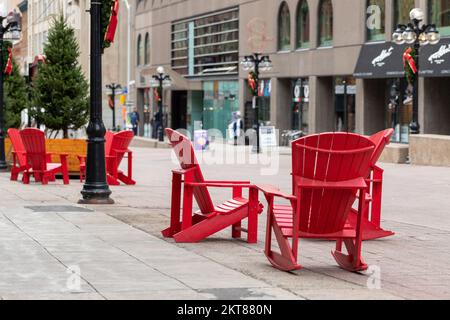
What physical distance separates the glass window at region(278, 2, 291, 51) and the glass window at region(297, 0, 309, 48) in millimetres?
1333

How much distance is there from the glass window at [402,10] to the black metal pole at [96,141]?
30.0m

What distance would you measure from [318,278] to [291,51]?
48.7m

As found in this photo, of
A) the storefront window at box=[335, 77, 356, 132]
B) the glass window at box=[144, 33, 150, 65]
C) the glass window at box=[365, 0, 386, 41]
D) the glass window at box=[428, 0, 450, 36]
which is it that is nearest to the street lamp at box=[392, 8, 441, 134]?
the glass window at box=[428, 0, 450, 36]

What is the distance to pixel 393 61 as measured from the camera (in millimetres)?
47156

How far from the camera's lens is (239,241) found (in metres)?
13.0

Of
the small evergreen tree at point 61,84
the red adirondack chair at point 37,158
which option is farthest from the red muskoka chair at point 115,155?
the small evergreen tree at point 61,84

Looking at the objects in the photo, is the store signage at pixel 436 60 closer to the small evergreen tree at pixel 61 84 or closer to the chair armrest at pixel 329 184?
the small evergreen tree at pixel 61 84

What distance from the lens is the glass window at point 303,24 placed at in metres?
56.5

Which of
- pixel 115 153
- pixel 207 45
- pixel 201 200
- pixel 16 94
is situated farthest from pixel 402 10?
pixel 201 200

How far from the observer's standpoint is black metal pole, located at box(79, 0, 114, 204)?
18078 mm

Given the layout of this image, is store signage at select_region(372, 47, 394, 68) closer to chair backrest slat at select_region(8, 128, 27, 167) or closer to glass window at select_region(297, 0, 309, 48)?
→ glass window at select_region(297, 0, 309, 48)

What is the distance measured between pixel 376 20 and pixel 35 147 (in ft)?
93.4
